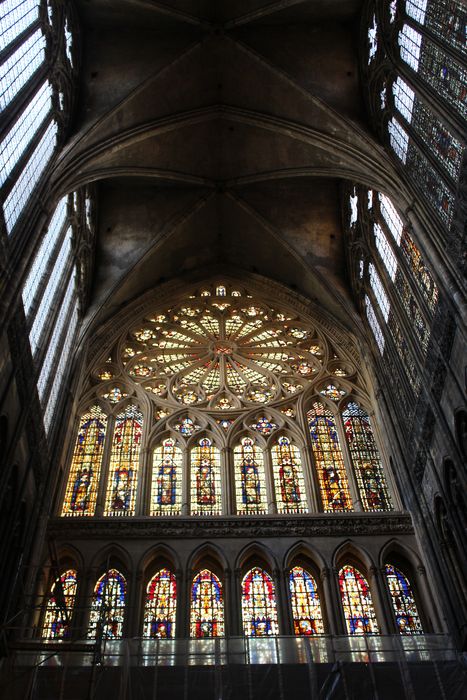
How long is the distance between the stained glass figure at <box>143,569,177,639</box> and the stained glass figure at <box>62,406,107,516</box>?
2.91 metres

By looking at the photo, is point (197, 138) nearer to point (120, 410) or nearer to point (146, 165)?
point (146, 165)

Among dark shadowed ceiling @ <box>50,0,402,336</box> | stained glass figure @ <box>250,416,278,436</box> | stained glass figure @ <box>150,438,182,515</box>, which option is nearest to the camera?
stained glass figure @ <box>150,438,182,515</box>

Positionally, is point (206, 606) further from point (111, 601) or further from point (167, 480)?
point (167, 480)

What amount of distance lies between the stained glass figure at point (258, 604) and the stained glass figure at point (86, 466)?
4684 mm

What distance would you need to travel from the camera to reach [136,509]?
18.4m

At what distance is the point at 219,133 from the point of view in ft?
79.8

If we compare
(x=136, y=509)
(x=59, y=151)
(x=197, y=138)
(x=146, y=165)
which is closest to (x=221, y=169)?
(x=197, y=138)

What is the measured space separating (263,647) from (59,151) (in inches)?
509

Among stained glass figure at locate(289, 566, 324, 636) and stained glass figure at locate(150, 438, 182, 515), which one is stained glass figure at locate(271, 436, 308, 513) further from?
stained glass figure at locate(150, 438, 182, 515)

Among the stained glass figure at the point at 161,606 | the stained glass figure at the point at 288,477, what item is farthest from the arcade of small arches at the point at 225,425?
the stained glass figure at the point at 161,606

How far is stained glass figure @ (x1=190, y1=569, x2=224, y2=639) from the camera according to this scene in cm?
1572

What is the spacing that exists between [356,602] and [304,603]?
1212mm

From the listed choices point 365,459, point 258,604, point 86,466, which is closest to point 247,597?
point 258,604

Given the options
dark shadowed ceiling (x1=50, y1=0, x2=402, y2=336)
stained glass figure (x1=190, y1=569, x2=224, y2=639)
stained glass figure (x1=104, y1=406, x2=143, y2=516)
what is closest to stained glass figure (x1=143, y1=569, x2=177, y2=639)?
stained glass figure (x1=190, y1=569, x2=224, y2=639)
